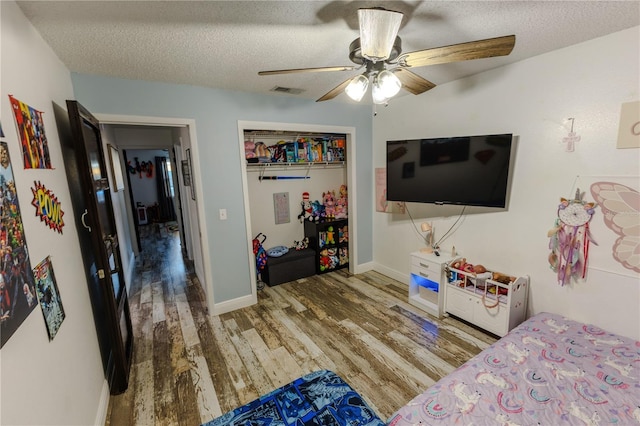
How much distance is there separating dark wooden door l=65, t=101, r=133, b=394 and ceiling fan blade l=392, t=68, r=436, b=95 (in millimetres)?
2017

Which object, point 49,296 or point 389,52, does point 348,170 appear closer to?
point 389,52

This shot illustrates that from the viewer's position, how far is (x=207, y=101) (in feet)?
8.89

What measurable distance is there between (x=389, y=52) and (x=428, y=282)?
246 cm

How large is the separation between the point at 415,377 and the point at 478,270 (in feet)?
3.93

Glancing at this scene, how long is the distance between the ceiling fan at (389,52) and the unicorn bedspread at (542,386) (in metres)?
1.74

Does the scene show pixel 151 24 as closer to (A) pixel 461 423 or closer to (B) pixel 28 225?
(B) pixel 28 225

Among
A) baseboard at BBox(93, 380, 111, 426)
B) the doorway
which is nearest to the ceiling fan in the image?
baseboard at BBox(93, 380, 111, 426)

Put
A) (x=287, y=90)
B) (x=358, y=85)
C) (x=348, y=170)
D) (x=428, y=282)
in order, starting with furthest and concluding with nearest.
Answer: (x=348, y=170), (x=428, y=282), (x=287, y=90), (x=358, y=85)

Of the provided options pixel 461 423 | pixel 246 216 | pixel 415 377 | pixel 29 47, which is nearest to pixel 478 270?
pixel 415 377

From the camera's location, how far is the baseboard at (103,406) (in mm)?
1674

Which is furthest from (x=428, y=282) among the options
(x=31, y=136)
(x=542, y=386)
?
(x=31, y=136)

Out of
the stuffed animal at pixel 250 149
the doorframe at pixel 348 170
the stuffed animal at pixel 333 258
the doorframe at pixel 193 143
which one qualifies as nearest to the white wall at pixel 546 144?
the doorframe at pixel 348 170

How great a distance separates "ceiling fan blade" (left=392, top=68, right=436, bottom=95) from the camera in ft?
5.73

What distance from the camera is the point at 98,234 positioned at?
178 cm
